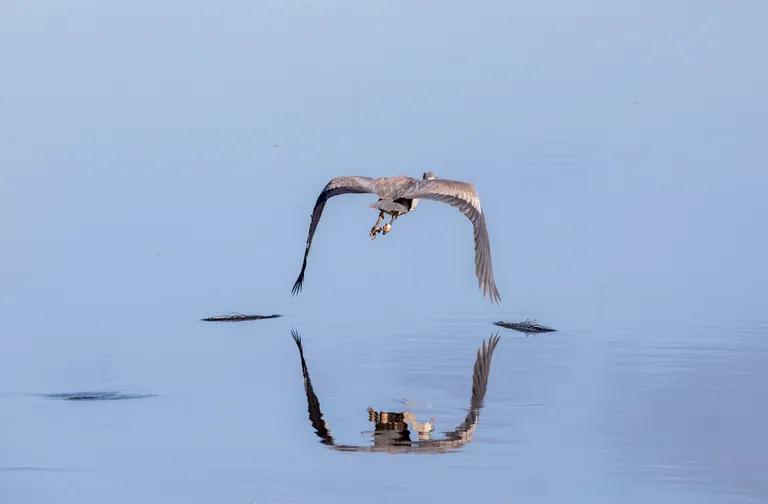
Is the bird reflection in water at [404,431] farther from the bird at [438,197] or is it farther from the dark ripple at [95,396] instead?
the bird at [438,197]

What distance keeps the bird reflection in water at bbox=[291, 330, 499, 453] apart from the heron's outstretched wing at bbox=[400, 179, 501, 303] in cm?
230

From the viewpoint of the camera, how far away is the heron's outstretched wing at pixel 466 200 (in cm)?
2138

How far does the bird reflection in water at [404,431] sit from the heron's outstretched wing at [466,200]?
2296mm

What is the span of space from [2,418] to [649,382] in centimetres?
657

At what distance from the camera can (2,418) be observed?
17688 millimetres

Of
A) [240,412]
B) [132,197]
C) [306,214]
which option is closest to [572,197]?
[306,214]

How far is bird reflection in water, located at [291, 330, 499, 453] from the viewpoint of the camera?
54.9 ft

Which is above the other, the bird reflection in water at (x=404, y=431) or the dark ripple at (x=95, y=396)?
the dark ripple at (x=95, y=396)

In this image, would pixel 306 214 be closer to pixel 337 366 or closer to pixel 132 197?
pixel 132 197

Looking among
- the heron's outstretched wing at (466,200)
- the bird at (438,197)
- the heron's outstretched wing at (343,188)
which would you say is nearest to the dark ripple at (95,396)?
the bird at (438,197)

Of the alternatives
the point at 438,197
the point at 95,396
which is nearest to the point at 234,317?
the point at 438,197

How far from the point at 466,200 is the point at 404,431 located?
5050mm

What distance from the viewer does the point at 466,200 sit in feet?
71.6

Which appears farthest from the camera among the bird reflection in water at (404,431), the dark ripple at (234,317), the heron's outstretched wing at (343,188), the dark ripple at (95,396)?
the dark ripple at (234,317)
